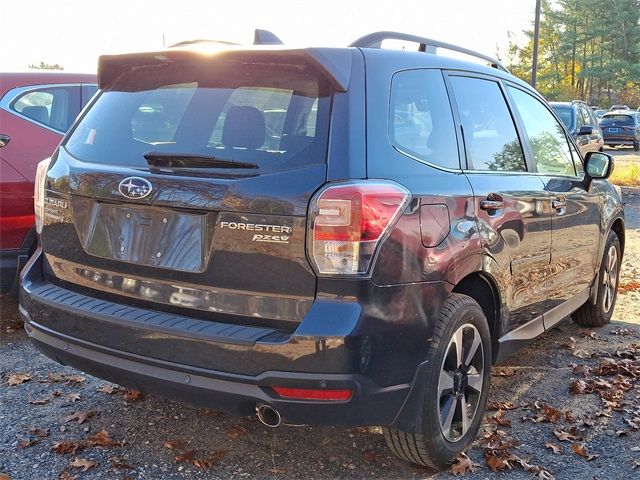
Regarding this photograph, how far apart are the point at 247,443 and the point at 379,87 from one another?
72.4 inches

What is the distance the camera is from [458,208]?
123 inches

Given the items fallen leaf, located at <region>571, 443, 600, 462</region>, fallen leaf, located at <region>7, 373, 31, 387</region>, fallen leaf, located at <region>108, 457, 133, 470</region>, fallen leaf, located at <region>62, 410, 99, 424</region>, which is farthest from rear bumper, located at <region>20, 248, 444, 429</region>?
fallen leaf, located at <region>7, 373, 31, 387</region>

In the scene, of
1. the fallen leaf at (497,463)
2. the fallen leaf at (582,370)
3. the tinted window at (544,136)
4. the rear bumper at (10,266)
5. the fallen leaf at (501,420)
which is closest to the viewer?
the fallen leaf at (497,463)

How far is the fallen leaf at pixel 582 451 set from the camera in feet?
11.4

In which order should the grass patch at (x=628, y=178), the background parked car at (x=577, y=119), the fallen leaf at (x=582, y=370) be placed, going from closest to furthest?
the fallen leaf at (x=582, y=370) < the background parked car at (x=577, y=119) < the grass patch at (x=628, y=178)

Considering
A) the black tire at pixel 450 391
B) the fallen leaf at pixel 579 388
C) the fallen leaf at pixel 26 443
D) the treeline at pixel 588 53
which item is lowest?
the fallen leaf at pixel 579 388

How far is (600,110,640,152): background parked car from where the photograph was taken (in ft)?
103

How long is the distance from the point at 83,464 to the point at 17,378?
1.31 m

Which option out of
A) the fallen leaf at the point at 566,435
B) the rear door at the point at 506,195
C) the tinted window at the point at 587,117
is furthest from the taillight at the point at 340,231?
the tinted window at the point at 587,117

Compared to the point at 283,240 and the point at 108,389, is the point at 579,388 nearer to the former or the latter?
the point at 283,240

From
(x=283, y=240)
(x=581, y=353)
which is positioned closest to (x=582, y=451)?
(x=581, y=353)

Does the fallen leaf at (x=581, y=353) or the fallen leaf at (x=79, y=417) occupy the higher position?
the fallen leaf at (x=79, y=417)

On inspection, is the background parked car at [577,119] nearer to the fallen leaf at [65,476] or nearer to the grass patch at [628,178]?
the grass patch at [628,178]

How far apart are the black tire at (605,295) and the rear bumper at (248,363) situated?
3217 millimetres
